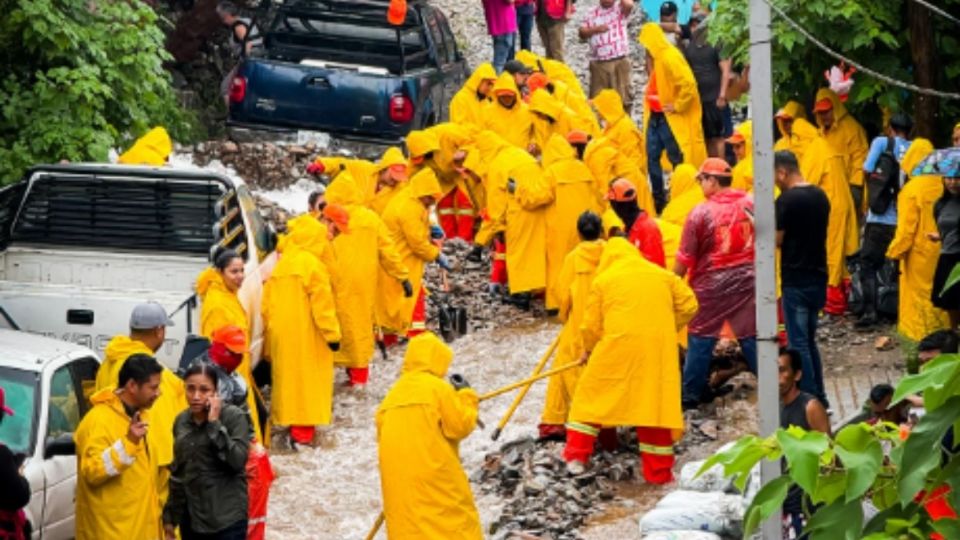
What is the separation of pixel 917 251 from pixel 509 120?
A: 19.3 feet

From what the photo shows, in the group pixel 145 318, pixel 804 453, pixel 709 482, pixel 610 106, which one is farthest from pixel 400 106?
pixel 804 453

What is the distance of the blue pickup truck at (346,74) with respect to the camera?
2147cm

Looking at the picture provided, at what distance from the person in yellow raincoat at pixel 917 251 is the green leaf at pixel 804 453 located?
9.27 meters

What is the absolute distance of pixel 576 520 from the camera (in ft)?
44.0

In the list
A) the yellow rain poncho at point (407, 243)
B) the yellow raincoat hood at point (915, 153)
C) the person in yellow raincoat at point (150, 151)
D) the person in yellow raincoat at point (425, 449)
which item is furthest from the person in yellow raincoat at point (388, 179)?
the person in yellow raincoat at point (425, 449)

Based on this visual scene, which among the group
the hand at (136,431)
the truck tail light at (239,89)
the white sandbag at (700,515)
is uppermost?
the truck tail light at (239,89)

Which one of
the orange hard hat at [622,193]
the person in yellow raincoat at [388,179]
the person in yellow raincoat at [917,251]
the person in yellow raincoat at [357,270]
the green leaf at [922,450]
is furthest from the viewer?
the person in yellow raincoat at [388,179]

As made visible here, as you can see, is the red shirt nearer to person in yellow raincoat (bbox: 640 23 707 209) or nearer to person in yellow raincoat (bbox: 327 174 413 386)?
person in yellow raincoat (bbox: 327 174 413 386)

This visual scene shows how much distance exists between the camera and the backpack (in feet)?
54.7

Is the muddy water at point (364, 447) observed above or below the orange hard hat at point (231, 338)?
below

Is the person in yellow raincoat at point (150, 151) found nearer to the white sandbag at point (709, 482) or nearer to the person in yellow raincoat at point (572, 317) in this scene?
the person in yellow raincoat at point (572, 317)

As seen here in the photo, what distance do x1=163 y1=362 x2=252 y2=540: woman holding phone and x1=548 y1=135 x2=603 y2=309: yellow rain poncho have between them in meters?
7.03

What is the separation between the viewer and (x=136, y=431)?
11148 millimetres

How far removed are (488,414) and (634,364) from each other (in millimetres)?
2691
